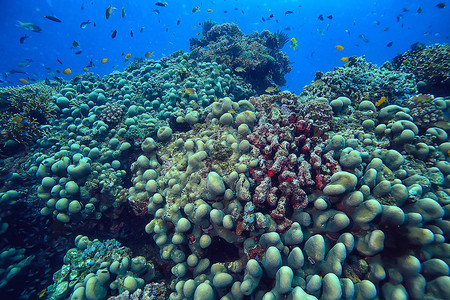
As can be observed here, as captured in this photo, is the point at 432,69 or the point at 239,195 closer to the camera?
the point at 239,195

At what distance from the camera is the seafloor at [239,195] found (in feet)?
8.76

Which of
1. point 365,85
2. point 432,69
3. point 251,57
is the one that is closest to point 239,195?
point 365,85

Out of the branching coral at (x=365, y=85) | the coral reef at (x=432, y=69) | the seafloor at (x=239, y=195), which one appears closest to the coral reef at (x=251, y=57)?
the branching coral at (x=365, y=85)

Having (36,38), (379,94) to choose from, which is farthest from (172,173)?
(36,38)

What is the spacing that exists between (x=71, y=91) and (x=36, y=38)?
121362 mm

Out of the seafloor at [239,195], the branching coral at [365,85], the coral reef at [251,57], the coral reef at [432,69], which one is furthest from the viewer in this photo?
the coral reef at [251,57]

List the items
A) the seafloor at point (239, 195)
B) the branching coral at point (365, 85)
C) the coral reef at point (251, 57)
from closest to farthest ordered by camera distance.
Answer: the seafloor at point (239, 195)
the branching coral at point (365, 85)
the coral reef at point (251, 57)

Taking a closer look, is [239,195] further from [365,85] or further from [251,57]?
[251,57]

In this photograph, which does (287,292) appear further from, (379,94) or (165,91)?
(165,91)

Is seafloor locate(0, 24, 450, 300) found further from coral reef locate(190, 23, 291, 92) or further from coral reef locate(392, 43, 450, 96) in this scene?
coral reef locate(190, 23, 291, 92)

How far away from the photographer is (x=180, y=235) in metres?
3.59

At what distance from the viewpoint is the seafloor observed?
105 inches

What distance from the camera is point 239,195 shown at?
10.6 feet

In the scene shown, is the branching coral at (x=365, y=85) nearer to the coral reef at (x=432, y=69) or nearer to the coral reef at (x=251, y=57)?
the coral reef at (x=432, y=69)
